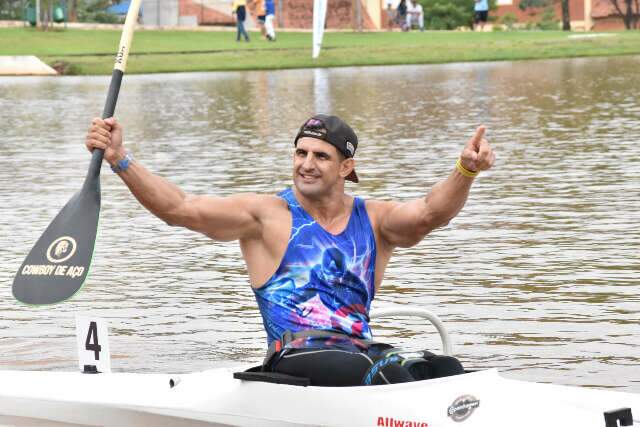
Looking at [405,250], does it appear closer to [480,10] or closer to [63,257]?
[63,257]

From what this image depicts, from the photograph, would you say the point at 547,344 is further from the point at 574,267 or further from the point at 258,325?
the point at 574,267

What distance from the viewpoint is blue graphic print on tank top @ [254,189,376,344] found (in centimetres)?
713

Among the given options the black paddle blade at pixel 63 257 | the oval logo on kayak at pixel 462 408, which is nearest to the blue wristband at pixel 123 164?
the black paddle blade at pixel 63 257

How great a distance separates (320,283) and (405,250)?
638 cm

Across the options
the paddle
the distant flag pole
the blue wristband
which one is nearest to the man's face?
the blue wristband

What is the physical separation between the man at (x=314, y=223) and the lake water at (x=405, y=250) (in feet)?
5.78

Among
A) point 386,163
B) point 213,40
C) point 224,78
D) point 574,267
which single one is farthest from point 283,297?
point 213,40

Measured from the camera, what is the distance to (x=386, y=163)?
64.6ft

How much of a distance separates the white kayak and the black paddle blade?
44 cm

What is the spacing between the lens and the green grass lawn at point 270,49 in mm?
45625

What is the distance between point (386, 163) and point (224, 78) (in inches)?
842

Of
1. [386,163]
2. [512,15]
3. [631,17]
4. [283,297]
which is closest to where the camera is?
[283,297]

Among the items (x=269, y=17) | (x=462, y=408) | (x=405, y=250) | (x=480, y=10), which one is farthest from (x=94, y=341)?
(x=480, y=10)

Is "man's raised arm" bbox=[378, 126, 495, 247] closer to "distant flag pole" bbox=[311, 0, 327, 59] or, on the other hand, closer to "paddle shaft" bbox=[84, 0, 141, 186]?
"paddle shaft" bbox=[84, 0, 141, 186]
